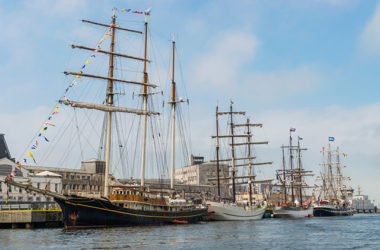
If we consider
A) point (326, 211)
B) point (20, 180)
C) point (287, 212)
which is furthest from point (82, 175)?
point (326, 211)

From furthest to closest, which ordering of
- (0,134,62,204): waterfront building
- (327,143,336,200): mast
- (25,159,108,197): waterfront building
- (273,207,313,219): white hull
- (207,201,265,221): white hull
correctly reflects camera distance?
(327,143,336,200): mast → (25,159,108,197): waterfront building → (273,207,313,219): white hull → (0,134,62,204): waterfront building → (207,201,265,221): white hull

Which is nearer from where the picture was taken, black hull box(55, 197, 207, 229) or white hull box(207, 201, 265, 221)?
black hull box(55, 197, 207, 229)

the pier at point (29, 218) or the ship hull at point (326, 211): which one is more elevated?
the pier at point (29, 218)

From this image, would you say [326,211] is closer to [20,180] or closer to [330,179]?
[330,179]

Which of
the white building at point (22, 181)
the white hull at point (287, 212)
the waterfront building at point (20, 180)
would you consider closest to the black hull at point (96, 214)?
the white building at point (22, 181)

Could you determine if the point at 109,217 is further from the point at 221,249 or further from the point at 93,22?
the point at 93,22

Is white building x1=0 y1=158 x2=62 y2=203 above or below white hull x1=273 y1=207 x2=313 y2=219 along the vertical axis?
above

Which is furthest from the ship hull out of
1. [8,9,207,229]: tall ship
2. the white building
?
the white building

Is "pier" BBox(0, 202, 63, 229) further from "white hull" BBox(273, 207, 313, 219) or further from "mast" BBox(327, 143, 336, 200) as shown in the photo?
"mast" BBox(327, 143, 336, 200)

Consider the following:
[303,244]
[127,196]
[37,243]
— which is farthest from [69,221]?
[303,244]

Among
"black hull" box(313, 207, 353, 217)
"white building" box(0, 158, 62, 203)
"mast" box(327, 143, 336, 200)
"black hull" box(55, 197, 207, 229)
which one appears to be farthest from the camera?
"mast" box(327, 143, 336, 200)

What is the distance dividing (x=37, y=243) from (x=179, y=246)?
12.2 metres

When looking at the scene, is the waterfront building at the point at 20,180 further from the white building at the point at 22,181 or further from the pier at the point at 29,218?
the pier at the point at 29,218

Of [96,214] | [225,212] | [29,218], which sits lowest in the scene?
[225,212]
